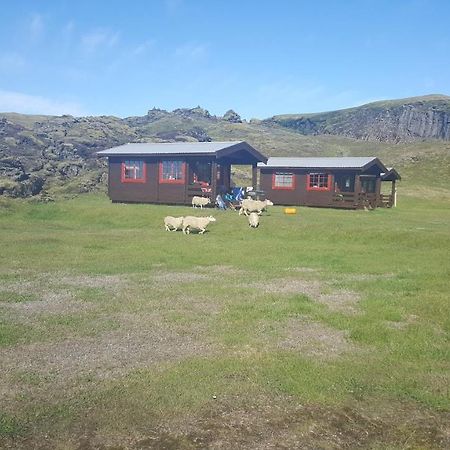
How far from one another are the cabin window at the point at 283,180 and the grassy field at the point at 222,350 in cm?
2242

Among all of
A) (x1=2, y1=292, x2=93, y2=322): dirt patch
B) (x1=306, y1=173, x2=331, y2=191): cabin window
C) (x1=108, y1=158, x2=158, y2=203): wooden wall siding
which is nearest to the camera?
(x1=2, y1=292, x2=93, y2=322): dirt patch

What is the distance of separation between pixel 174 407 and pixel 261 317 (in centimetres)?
435

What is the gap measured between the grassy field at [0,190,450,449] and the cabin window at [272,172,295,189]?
73.5 ft

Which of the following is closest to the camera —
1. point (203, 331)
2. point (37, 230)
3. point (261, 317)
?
point (203, 331)

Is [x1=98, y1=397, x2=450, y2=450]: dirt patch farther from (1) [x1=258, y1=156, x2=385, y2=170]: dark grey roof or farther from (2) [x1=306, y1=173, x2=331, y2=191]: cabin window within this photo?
(2) [x1=306, y1=173, x2=331, y2=191]: cabin window

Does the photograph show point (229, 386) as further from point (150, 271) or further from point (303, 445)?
point (150, 271)

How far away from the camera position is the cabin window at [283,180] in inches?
1608

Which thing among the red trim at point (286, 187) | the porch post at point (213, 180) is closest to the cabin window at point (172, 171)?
the porch post at point (213, 180)

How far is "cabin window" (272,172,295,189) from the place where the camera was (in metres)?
40.8

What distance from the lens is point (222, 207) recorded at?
33.9 meters

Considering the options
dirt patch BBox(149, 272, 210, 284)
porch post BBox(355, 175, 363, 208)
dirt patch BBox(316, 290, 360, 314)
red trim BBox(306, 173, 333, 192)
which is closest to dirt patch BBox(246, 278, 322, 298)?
dirt patch BBox(316, 290, 360, 314)

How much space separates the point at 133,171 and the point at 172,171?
11.7 ft

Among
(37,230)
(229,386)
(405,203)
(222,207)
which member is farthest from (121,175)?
(229,386)

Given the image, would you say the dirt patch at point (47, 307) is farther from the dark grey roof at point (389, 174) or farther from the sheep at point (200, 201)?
the dark grey roof at point (389, 174)
